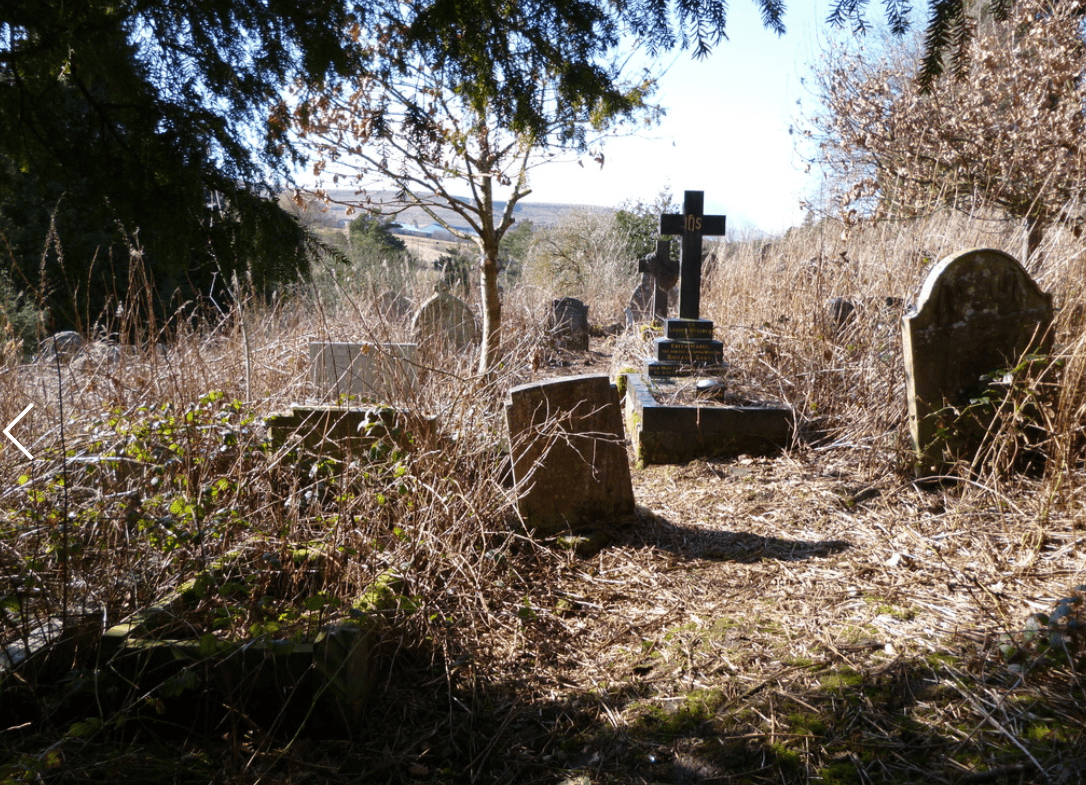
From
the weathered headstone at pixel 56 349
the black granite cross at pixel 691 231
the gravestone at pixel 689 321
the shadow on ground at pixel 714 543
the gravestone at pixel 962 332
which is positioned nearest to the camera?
the weathered headstone at pixel 56 349

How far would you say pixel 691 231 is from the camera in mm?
6988

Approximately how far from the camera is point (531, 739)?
2.45 meters

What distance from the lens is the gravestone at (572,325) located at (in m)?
10.8

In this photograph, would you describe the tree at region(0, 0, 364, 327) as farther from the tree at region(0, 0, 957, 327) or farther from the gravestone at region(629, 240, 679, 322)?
the gravestone at region(629, 240, 679, 322)

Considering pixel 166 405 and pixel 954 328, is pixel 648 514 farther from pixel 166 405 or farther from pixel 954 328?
pixel 166 405

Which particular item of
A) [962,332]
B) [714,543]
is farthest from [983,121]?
[714,543]

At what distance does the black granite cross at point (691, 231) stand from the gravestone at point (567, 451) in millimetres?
3215

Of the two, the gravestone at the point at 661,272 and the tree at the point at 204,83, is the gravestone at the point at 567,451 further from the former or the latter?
the gravestone at the point at 661,272

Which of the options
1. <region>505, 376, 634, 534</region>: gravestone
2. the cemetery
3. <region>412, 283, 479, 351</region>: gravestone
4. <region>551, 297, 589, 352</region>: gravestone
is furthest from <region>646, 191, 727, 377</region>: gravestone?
<region>551, 297, 589, 352</region>: gravestone

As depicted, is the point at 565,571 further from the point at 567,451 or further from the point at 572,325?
the point at 572,325

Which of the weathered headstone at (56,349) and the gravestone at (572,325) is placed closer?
the weathered headstone at (56,349)

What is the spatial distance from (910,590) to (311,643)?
2.30m

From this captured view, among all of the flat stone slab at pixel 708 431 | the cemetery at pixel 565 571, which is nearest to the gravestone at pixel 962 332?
the cemetery at pixel 565 571

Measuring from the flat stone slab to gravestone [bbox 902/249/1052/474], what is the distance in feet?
3.87
